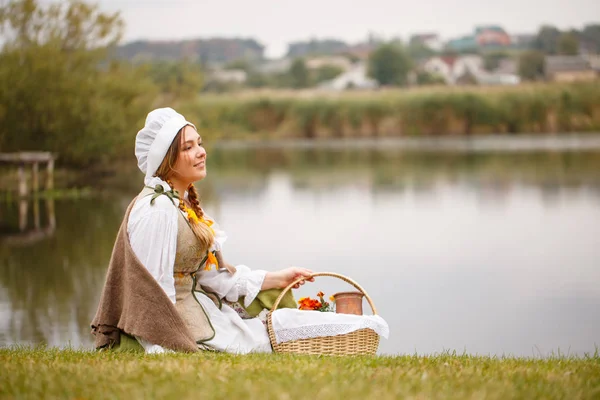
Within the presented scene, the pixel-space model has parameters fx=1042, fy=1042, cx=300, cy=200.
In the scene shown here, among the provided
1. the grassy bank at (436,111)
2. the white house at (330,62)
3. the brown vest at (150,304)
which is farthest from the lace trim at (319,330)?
the white house at (330,62)

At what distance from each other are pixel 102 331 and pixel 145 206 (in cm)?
75

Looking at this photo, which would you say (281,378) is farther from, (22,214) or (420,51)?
(420,51)

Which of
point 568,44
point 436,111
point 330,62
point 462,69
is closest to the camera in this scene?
point 436,111

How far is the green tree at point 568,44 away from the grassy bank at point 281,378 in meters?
73.8

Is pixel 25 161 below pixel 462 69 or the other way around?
below

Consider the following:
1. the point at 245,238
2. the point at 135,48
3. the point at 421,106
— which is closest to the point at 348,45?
the point at 135,48

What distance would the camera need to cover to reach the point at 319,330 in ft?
17.9

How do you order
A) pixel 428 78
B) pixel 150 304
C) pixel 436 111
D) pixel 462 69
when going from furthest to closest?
pixel 462 69 → pixel 428 78 → pixel 436 111 → pixel 150 304

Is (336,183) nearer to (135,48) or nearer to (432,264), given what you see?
(432,264)

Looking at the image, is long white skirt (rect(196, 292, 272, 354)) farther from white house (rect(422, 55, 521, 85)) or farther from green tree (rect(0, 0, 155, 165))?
white house (rect(422, 55, 521, 85))

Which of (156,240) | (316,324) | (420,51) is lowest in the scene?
(316,324)

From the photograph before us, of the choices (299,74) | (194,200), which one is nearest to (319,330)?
(194,200)

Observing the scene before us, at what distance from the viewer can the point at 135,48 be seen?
94750 mm

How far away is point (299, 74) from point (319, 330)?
76.1m
